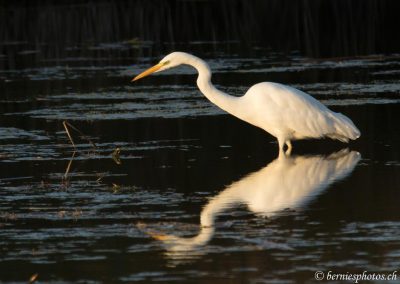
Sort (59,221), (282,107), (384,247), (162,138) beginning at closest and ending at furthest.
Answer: (384,247), (59,221), (282,107), (162,138)

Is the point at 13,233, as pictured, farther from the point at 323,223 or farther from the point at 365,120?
the point at 365,120

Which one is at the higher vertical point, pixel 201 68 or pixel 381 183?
pixel 201 68

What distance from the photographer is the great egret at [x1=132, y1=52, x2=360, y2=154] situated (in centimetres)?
1409

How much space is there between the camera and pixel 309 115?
14.2 m

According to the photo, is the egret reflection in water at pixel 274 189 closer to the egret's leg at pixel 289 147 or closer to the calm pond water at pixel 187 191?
the calm pond water at pixel 187 191

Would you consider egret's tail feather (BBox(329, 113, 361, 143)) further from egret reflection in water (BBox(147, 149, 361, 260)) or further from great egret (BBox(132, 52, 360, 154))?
egret reflection in water (BBox(147, 149, 361, 260))

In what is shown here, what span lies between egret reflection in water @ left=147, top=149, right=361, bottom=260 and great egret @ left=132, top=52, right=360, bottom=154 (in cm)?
35

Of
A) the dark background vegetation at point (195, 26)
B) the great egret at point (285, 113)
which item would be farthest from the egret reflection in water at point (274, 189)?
the dark background vegetation at point (195, 26)

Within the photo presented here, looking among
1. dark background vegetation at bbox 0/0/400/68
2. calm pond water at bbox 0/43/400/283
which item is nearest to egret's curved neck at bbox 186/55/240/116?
calm pond water at bbox 0/43/400/283

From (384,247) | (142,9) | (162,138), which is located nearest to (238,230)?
(384,247)

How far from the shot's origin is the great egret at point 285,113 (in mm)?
14086

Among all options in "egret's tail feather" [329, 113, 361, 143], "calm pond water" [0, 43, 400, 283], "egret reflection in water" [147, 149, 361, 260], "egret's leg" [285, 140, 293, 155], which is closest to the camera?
"calm pond water" [0, 43, 400, 283]

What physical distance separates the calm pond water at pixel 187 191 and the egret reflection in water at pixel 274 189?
2 cm

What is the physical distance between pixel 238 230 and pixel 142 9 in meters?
32.2
